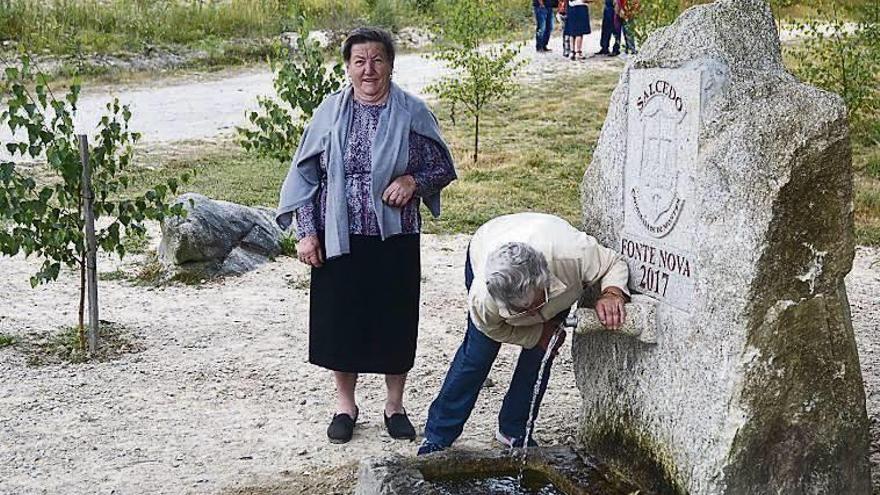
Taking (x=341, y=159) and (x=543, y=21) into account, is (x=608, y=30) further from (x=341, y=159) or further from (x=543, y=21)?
(x=341, y=159)

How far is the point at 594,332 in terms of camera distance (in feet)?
14.4

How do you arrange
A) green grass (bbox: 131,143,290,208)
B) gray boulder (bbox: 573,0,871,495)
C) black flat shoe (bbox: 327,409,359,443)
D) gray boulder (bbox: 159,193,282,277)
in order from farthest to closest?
green grass (bbox: 131,143,290,208), gray boulder (bbox: 159,193,282,277), black flat shoe (bbox: 327,409,359,443), gray boulder (bbox: 573,0,871,495)

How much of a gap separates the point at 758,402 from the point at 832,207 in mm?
663

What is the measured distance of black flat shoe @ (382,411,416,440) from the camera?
5.21 m

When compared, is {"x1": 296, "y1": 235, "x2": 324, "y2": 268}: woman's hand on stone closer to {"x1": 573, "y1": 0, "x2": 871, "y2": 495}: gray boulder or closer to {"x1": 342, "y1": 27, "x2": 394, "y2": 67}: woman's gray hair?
{"x1": 342, "y1": 27, "x2": 394, "y2": 67}: woman's gray hair

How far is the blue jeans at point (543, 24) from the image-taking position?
19.2 meters

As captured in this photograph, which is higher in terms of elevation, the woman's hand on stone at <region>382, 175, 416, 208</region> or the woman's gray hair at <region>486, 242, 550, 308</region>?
the woman's hand on stone at <region>382, 175, 416, 208</region>

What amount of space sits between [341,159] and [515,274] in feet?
3.80

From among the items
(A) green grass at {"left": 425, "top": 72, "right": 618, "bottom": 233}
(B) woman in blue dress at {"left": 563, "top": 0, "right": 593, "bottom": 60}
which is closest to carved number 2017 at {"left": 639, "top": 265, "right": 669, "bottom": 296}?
(A) green grass at {"left": 425, "top": 72, "right": 618, "bottom": 233}

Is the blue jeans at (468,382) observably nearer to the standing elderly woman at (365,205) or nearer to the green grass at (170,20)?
the standing elderly woman at (365,205)

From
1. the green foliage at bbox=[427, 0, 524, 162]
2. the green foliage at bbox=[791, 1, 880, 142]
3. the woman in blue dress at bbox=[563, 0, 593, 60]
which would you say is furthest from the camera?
the woman in blue dress at bbox=[563, 0, 593, 60]

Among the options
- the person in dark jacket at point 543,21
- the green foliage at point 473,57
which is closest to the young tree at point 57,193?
the green foliage at point 473,57

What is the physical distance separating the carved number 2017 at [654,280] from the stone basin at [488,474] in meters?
0.73

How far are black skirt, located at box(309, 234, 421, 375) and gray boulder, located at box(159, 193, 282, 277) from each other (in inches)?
129
